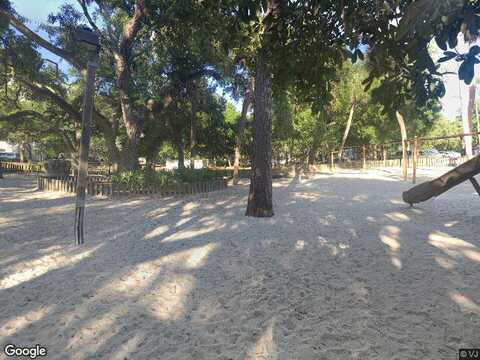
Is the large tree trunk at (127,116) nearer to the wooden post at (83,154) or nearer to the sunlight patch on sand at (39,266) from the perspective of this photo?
the wooden post at (83,154)

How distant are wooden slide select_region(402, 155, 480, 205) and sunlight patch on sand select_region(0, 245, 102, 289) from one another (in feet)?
25.0

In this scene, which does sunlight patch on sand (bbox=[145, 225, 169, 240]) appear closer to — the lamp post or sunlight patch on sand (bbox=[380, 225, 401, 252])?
the lamp post

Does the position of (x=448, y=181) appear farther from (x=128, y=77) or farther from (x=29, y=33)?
(x=29, y=33)

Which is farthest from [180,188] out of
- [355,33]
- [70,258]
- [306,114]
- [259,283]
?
[306,114]

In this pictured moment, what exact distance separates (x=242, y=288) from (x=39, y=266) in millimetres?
2952

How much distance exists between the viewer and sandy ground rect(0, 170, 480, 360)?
106 inches

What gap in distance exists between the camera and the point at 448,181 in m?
7.23

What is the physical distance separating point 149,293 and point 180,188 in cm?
826

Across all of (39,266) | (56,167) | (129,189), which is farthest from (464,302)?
(56,167)

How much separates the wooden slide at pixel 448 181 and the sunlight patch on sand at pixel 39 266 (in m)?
7.63

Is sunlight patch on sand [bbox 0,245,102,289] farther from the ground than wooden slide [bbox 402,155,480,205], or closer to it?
closer to it

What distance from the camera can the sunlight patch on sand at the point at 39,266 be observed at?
3918mm

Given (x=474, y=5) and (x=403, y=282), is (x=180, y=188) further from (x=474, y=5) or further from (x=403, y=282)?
(x=474, y=5)

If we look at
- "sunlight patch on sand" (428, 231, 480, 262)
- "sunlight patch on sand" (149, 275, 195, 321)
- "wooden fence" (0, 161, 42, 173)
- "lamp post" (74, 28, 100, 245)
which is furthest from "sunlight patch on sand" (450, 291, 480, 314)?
"wooden fence" (0, 161, 42, 173)
